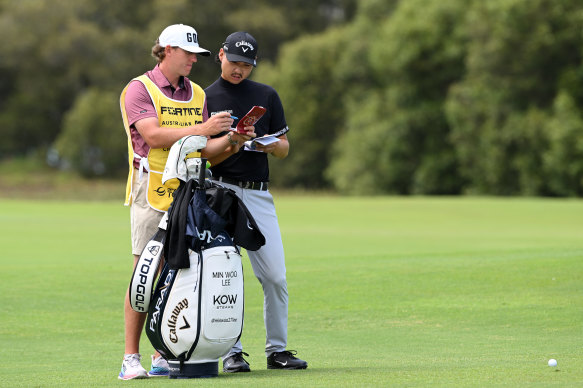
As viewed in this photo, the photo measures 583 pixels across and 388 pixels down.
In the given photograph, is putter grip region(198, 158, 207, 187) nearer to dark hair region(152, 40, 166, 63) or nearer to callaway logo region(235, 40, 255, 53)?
dark hair region(152, 40, 166, 63)

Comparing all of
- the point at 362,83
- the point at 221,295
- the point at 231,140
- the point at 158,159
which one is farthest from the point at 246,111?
the point at 362,83

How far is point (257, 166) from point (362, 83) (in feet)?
155

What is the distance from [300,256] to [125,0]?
5528 cm

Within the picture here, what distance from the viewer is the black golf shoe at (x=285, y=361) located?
6293 millimetres

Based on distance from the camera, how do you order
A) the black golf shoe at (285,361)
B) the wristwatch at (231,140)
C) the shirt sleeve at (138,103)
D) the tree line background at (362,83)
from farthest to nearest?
the tree line background at (362,83) → the black golf shoe at (285,361) → the wristwatch at (231,140) → the shirt sleeve at (138,103)

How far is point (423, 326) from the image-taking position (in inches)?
334

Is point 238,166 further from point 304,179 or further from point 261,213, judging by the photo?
point 304,179

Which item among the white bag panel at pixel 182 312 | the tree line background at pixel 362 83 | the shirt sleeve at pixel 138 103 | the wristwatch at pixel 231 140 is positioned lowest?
the white bag panel at pixel 182 312

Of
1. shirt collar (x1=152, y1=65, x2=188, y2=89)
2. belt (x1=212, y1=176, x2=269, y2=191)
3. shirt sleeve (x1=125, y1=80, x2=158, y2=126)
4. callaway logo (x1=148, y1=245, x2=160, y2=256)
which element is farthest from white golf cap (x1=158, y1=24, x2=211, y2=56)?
callaway logo (x1=148, y1=245, x2=160, y2=256)

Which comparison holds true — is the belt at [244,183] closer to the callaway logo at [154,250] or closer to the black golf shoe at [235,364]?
the callaway logo at [154,250]

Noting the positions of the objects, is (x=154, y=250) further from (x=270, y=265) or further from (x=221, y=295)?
(x=270, y=265)

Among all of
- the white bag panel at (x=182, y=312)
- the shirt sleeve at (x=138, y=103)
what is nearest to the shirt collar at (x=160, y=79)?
the shirt sleeve at (x=138, y=103)

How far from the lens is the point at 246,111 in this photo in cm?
660

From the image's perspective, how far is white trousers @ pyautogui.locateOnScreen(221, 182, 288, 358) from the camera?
6492mm
